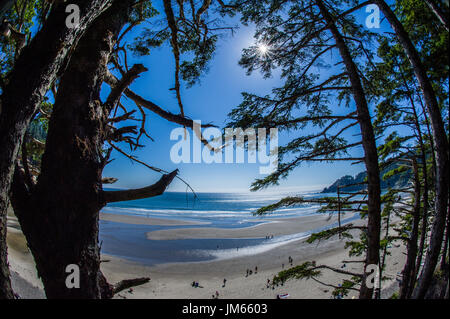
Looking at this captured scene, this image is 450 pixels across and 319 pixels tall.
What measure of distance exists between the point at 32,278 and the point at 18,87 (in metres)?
17.7

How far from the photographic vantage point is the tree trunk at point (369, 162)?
284 centimetres

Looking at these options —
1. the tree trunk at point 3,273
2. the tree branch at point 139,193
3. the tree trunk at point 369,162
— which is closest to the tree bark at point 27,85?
the tree trunk at point 3,273

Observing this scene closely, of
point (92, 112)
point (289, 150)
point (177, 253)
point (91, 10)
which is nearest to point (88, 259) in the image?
point (92, 112)

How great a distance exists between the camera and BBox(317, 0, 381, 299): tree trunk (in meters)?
2.84

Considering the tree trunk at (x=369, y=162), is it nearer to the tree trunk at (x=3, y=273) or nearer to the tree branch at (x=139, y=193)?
the tree branch at (x=139, y=193)

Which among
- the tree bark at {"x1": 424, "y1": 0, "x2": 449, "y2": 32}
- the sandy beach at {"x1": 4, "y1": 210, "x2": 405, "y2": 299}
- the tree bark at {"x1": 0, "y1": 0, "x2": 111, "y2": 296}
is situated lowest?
the sandy beach at {"x1": 4, "y1": 210, "x2": 405, "y2": 299}

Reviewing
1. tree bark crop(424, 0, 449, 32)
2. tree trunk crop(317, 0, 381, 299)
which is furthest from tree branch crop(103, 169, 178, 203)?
tree trunk crop(317, 0, 381, 299)

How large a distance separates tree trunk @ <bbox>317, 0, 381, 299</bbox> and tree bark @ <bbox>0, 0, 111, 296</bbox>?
347 cm

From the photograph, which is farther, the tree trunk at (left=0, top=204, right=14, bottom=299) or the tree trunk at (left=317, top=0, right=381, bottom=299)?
the tree trunk at (left=317, top=0, right=381, bottom=299)

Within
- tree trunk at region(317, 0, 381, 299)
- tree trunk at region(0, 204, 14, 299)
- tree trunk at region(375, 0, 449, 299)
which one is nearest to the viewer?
→ tree trunk at region(0, 204, 14, 299)

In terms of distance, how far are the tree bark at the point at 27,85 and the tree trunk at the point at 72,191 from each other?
1.48 ft

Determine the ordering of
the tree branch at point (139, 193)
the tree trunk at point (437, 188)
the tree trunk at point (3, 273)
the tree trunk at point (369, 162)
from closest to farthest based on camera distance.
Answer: the tree trunk at point (3, 273) < the tree trunk at point (437, 188) < the tree branch at point (139, 193) < the tree trunk at point (369, 162)

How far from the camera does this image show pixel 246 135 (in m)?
3.34

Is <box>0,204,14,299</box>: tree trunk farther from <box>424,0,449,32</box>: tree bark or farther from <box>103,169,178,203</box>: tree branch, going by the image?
<box>424,0,449,32</box>: tree bark
